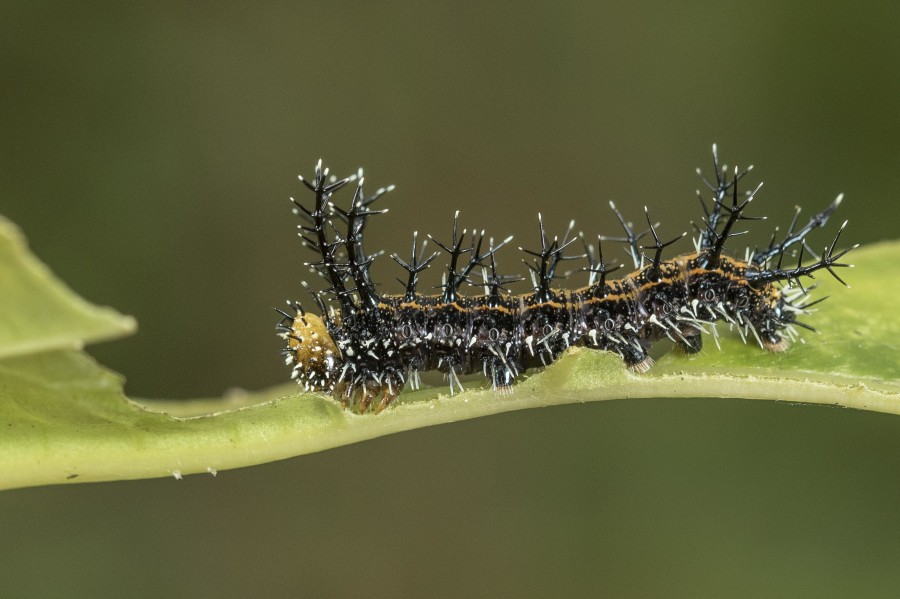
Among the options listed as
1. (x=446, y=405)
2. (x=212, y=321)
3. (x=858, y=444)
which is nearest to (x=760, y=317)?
(x=446, y=405)

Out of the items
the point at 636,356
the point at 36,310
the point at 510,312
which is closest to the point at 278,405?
the point at 36,310

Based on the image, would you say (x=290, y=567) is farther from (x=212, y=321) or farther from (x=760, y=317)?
(x=760, y=317)

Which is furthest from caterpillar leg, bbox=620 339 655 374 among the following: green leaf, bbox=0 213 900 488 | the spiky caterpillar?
green leaf, bbox=0 213 900 488

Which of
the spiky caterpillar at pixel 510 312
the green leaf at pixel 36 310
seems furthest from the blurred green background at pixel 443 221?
the green leaf at pixel 36 310

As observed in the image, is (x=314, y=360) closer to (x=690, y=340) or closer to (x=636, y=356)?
(x=636, y=356)

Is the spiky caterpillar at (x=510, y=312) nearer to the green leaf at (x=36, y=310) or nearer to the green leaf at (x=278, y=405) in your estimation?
the green leaf at (x=278, y=405)

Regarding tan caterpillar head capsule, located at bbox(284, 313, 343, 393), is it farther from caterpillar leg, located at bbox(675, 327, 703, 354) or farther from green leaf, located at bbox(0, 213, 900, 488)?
caterpillar leg, located at bbox(675, 327, 703, 354)
